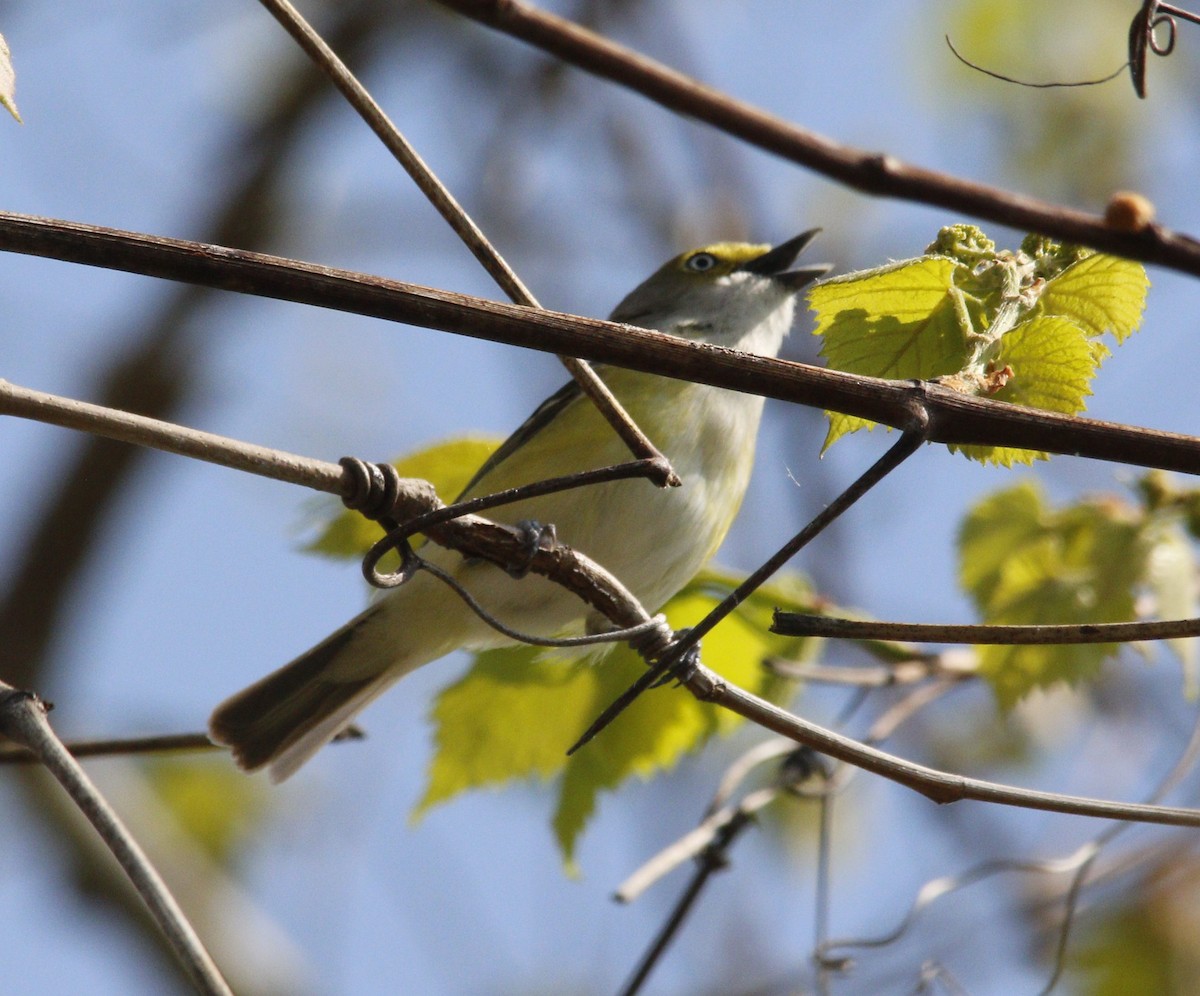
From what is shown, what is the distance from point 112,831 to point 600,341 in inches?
25.8

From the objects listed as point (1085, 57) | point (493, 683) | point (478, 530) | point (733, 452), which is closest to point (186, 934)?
point (478, 530)

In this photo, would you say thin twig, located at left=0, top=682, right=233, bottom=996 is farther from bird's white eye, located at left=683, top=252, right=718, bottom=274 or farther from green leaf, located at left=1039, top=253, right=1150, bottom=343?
bird's white eye, located at left=683, top=252, right=718, bottom=274

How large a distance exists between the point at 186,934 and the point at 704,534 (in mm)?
2390

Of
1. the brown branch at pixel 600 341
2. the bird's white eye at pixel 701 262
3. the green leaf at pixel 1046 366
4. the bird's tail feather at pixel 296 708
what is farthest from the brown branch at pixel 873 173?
the bird's white eye at pixel 701 262

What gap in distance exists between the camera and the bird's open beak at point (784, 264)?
165 inches

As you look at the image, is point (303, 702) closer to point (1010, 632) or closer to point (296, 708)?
point (296, 708)

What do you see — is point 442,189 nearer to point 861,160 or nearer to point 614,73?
point 614,73

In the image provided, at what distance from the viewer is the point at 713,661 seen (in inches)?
116

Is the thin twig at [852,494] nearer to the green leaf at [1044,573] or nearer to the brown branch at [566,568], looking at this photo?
the brown branch at [566,568]

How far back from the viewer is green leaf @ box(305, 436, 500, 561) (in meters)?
2.82

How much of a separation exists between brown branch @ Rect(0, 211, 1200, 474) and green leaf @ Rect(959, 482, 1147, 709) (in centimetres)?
160

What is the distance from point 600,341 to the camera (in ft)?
3.89

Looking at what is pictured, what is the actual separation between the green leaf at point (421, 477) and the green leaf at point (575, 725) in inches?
16.0

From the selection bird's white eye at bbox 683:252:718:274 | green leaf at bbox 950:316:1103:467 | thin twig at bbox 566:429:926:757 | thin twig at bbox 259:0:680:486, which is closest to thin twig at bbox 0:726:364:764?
thin twig at bbox 566:429:926:757
